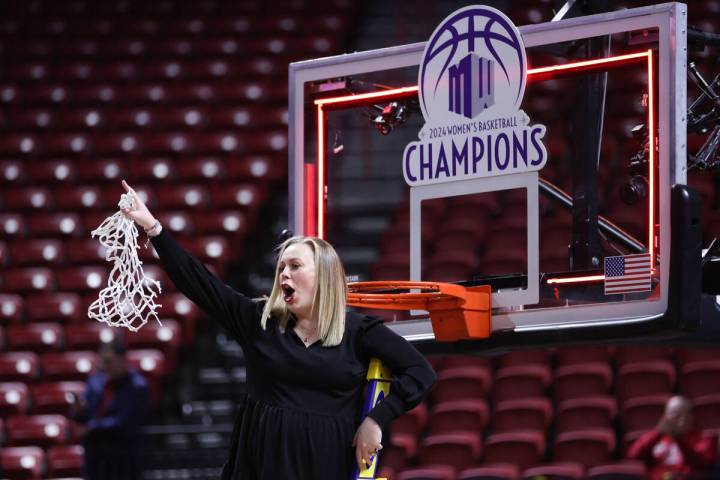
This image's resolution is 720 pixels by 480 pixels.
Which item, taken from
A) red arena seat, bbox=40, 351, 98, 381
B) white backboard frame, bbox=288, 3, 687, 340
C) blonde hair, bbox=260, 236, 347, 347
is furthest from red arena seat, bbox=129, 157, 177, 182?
blonde hair, bbox=260, 236, 347, 347

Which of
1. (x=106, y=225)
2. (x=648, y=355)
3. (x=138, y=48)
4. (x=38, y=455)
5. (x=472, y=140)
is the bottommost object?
(x=38, y=455)

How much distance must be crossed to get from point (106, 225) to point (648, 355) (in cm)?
486

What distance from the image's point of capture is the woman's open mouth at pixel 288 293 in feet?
11.6

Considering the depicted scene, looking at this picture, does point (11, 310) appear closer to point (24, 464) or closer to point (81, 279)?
point (81, 279)

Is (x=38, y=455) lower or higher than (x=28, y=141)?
lower

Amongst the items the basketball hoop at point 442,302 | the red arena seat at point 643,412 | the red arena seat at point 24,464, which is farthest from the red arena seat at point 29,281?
the basketball hoop at point 442,302

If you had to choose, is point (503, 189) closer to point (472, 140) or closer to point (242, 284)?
point (472, 140)

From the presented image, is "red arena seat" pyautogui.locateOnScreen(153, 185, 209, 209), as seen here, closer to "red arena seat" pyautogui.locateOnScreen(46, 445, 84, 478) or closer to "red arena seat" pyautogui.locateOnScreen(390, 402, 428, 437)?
"red arena seat" pyautogui.locateOnScreen(46, 445, 84, 478)

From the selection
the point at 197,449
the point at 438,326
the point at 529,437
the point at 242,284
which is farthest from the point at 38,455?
the point at 438,326

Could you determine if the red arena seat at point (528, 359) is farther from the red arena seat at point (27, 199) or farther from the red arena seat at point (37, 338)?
the red arena seat at point (27, 199)

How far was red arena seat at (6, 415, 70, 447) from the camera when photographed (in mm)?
8984

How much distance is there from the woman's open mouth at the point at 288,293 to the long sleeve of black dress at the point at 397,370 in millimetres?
227

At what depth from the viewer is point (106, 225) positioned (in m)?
3.92

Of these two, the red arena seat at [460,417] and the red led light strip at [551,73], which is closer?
the red led light strip at [551,73]
